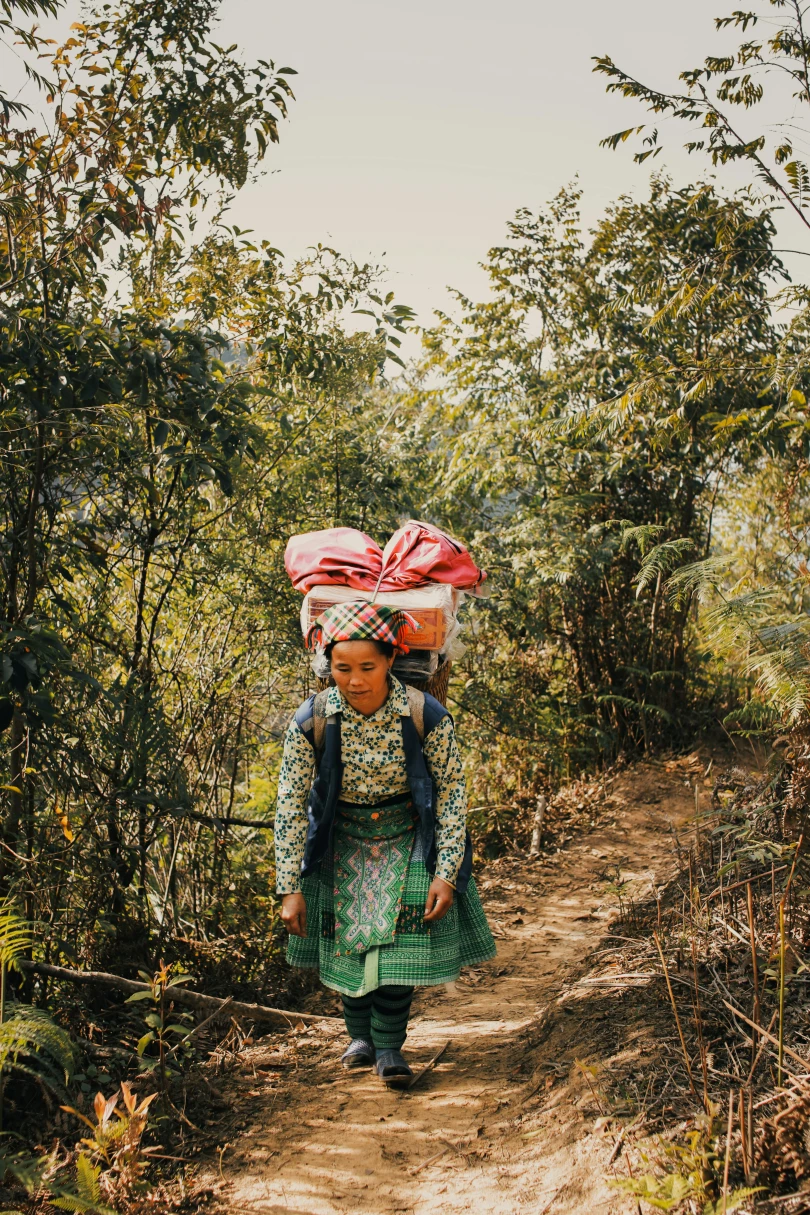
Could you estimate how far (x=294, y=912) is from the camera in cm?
341

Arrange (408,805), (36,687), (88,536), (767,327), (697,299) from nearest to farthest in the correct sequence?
(36,687) < (408,805) < (88,536) < (697,299) < (767,327)

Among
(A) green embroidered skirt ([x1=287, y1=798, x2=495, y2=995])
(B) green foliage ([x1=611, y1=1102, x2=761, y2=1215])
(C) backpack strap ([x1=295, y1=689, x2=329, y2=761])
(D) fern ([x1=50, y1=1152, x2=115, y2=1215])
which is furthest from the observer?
(C) backpack strap ([x1=295, y1=689, x2=329, y2=761])

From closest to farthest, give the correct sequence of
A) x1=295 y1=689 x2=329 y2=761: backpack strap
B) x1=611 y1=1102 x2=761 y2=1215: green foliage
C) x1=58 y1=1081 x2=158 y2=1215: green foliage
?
1. x1=611 y1=1102 x2=761 y2=1215: green foliage
2. x1=58 y1=1081 x2=158 y2=1215: green foliage
3. x1=295 y1=689 x2=329 y2=761: backpack strap

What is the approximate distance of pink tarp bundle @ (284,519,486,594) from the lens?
358 cm

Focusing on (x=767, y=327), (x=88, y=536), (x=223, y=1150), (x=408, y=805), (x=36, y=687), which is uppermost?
(x=767, y=327)

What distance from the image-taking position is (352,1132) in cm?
320

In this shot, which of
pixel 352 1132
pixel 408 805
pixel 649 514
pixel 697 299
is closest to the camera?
pixel 352 1132

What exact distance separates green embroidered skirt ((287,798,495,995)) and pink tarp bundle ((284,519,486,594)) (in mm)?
815

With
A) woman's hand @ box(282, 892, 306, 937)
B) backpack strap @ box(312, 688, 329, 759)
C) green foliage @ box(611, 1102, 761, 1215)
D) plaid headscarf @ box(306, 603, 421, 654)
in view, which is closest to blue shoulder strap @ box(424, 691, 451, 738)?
plaid headscarf @ box(306, 603, 421, 654)

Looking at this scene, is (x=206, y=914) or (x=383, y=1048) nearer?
(x=383, y=1048)

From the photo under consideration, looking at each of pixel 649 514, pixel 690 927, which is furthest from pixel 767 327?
pixel 690 927

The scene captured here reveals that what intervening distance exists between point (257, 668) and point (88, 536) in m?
1.75

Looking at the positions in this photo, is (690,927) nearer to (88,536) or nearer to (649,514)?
(88,536)

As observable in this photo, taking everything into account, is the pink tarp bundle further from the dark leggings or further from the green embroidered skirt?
the dark leggings
